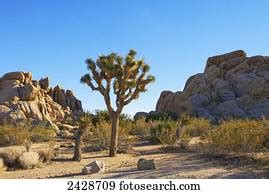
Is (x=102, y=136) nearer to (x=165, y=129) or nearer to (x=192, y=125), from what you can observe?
(x=165, y=129)

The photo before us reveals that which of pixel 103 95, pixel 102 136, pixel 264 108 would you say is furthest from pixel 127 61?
pixel 264 108

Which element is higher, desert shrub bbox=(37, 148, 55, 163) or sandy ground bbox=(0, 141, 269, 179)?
desert shrub bbox=(37, 148, 55, 163)

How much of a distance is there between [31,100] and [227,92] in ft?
59.8

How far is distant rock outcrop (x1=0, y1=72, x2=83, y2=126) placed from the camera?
35438mm

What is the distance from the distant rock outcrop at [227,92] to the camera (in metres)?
38.5

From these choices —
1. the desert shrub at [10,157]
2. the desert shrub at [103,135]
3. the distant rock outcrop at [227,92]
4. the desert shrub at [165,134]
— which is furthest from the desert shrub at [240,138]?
the distant rock outcrop at [227,92]

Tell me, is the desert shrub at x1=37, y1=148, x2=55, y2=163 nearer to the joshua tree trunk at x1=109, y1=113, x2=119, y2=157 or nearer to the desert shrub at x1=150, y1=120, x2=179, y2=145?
the joshua tree trunk at x1=109, y1=113, x2=119, y2=157

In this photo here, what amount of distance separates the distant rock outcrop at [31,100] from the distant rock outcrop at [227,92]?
10.2 metres

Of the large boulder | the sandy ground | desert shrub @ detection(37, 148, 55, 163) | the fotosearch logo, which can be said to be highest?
the large boulder

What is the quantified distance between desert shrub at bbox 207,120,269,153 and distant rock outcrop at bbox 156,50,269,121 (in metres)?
22.0

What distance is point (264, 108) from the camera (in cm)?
3719

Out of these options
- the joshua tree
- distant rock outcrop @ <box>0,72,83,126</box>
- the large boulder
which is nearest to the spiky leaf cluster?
the joshua tree

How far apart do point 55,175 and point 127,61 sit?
21.9 feet

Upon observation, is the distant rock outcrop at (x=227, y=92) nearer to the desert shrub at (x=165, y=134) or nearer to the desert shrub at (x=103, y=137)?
the desert shrub at (x=165, y=134)
